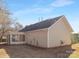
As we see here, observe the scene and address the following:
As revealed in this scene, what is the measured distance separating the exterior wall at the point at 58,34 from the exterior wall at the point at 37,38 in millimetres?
598

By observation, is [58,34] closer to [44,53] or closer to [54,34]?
[54,34]

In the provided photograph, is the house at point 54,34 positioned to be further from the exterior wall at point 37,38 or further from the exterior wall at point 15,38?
the exterior wall at point 15,38

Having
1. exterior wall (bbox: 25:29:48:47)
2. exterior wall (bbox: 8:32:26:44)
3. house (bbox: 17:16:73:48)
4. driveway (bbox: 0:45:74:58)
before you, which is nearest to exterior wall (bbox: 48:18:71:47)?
house (bbox: 17:16:73:48)

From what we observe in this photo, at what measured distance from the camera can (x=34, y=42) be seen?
21.6 meters

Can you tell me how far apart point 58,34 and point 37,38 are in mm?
2768

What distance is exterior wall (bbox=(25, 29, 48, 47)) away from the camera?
1869 centimetres

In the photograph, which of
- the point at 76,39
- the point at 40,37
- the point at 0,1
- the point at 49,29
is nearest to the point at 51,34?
the point at 49,29

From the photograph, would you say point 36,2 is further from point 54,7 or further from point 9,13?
point 9,13

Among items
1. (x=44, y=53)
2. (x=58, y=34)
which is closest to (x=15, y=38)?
(x=58, y=34)

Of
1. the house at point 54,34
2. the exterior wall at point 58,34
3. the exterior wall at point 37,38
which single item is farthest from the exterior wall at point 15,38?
the exterior wall at point 58,34

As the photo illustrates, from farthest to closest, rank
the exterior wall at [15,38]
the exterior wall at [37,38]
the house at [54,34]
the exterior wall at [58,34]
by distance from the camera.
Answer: the exterior wall at [15,38] → the exterior wall at [37,38] → the exterior wall at [58,34] → the house at [54,34]

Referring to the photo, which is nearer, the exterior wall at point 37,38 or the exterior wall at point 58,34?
the exterior wall at point 58,34

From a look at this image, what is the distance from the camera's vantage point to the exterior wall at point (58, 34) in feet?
60.4

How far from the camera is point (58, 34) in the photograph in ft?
62.8
